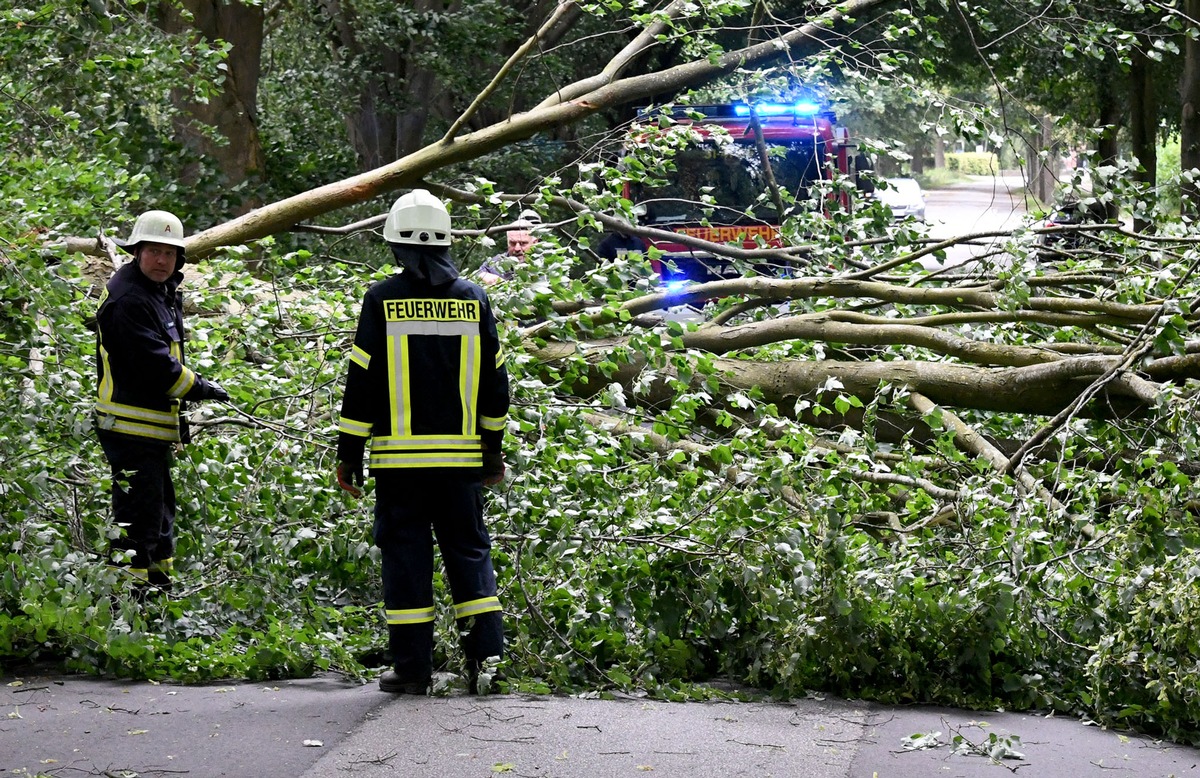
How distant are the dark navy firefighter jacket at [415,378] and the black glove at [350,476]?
0.03 m

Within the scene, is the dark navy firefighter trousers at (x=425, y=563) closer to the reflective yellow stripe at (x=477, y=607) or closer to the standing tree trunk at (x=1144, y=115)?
the reflective yellow stripe at (x=477, y=607)

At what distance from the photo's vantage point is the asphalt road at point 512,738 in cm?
400

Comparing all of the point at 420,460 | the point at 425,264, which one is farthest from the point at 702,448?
the point at 425,264

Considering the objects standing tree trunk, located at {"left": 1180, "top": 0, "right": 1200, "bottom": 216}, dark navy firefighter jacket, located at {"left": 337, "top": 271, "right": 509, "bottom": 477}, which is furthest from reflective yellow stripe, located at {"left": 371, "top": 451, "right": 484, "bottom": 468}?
standing tree trunk, located at {"left": 1180, "top": 0, "right": 1200, "bottom": 216}

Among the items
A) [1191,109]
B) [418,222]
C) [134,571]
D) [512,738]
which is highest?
[1191,109]

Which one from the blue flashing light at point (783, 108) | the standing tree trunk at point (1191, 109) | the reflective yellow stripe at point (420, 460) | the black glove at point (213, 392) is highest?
the standing tree trunk at point (1191, 109)

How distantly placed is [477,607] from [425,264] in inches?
48.4

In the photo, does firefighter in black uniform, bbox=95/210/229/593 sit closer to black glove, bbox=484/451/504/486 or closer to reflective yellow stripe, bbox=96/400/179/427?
reflective yellow stripe, bbox=96/400/179/427

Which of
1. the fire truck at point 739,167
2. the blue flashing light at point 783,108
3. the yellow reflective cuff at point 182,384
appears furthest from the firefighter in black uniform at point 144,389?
the fire truck at point 739,167

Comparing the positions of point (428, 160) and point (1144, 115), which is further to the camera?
point (1144, 115)

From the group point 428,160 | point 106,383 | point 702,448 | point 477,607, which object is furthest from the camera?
point 428,160

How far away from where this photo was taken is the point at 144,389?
5578mm

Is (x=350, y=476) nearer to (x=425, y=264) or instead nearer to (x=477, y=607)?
(x=477, y=607)

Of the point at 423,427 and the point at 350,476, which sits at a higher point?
the point at 423,427
